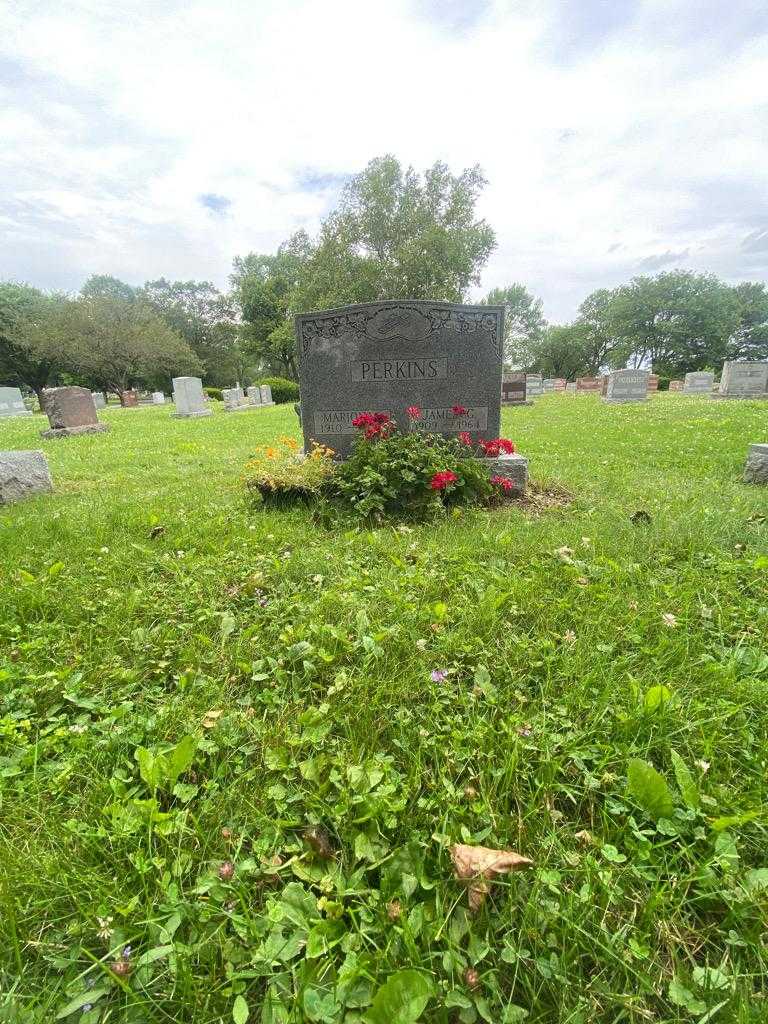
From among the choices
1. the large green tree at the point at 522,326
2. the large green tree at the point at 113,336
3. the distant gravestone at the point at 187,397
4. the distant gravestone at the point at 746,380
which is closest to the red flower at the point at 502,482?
the distant gravestone at the point at 187,397

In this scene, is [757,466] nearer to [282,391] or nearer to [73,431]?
[73,431]

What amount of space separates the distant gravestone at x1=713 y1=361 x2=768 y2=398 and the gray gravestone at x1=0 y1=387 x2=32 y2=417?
32.9 meters

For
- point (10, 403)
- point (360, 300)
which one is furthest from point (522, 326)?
point (10, 403)

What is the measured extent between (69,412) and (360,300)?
18.3 m

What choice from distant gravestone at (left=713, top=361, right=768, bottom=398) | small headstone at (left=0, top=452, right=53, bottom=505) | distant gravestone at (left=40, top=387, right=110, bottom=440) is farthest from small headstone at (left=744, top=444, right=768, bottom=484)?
distant gravestone at (left=713, top=361, right=768, bottom=398)

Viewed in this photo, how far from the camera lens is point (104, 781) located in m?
1.34

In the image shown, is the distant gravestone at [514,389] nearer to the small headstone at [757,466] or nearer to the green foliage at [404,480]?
the small headstone at [757,466]

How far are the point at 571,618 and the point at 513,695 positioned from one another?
2.13 ft

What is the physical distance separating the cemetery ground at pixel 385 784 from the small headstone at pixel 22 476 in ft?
7.68

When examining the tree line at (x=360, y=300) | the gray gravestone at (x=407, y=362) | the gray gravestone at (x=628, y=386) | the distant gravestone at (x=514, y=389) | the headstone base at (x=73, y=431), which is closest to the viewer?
the gray gravestone at (x=407, y=362)

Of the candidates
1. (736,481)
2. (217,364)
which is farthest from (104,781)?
(217,364)

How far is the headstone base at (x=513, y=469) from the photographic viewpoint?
4438 millimetres

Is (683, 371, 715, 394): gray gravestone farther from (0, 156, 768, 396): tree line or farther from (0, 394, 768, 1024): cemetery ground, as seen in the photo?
(0, 394, 768, 1024): cemetery ground

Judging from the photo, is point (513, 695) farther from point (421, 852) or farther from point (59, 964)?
point (59, 964)
